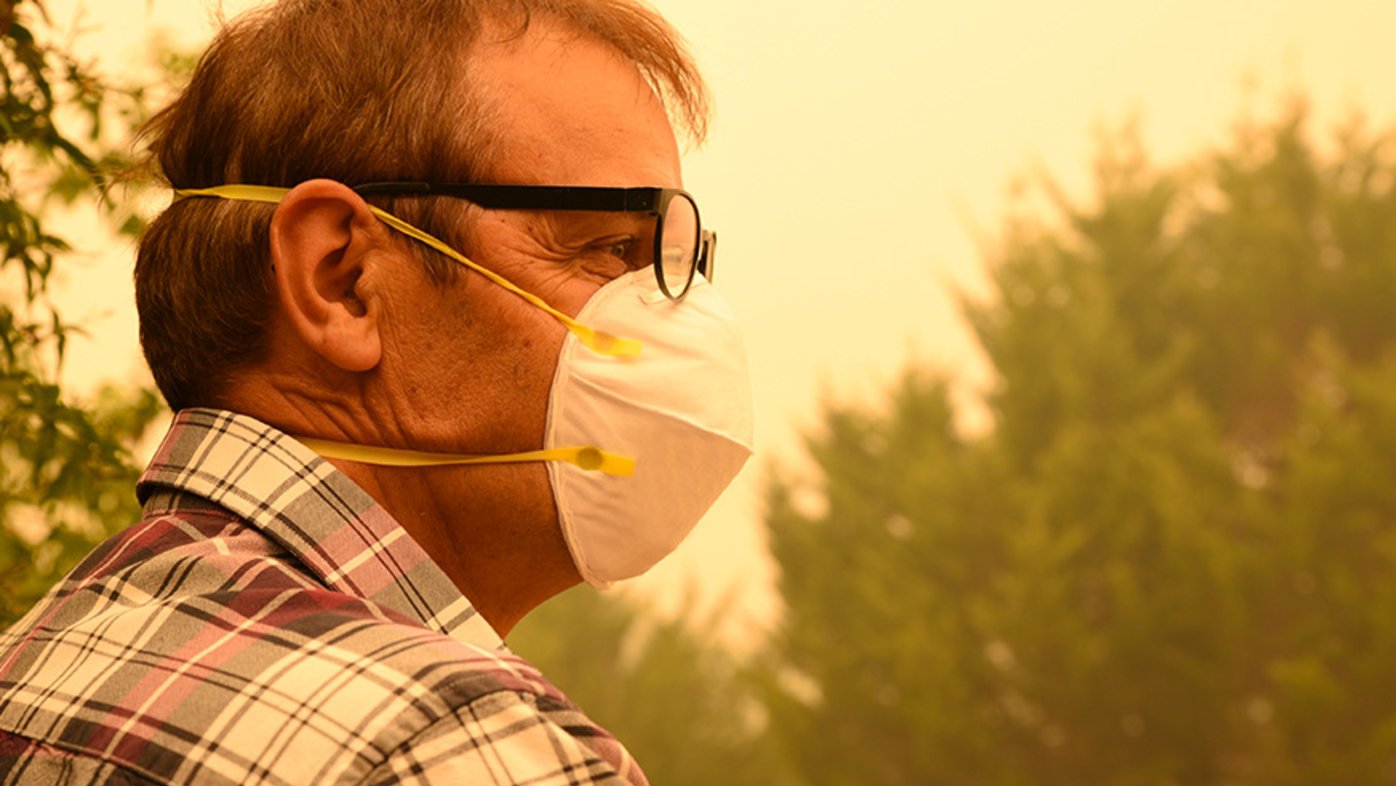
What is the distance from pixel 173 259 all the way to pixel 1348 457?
15.4m

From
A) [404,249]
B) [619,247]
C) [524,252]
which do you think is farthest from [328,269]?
[619,247]

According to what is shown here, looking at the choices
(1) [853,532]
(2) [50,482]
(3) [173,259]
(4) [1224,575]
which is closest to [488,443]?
(3) [173,259]

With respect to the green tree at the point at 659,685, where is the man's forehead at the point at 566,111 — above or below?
above

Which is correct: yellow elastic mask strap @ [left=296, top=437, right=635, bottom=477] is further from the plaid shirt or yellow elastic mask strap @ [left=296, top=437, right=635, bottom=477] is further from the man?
the plaid shirt

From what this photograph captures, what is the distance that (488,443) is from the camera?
1320 millimetres

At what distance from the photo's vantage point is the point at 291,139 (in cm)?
131

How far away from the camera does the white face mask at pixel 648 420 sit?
53.8 inches

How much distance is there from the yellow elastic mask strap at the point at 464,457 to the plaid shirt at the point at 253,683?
0.18 meters

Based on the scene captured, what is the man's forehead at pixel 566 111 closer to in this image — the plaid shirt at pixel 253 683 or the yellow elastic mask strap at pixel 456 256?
the yellow elastic mask strap at pixel 456 256

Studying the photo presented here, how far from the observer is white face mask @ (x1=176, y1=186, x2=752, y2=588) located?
1.35m

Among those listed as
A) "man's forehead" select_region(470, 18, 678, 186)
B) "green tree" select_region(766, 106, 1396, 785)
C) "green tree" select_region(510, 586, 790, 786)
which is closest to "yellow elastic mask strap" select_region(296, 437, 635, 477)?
"man's forehead" select_region(470, 18, 678, 186)

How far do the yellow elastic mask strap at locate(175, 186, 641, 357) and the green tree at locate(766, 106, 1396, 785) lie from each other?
13755mm

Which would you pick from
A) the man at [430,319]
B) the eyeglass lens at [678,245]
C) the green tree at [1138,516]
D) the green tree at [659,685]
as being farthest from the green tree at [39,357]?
the green tree at [659,685]

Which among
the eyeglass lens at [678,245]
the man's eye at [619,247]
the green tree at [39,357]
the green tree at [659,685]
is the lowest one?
the green tree at [659,685]
